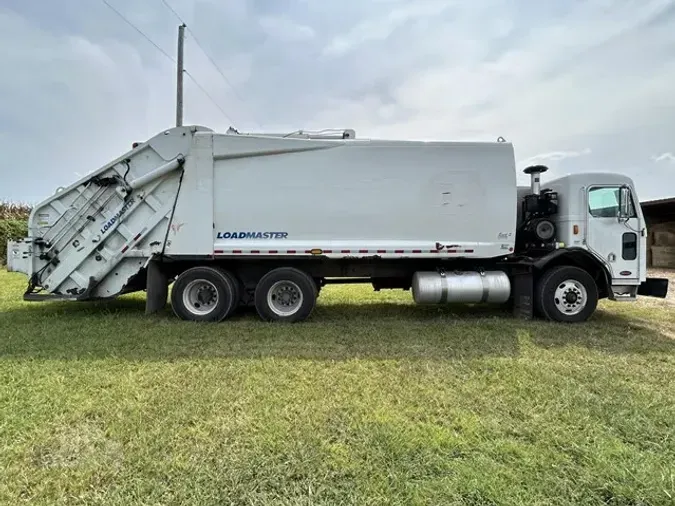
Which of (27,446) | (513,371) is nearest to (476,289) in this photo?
(513,371)

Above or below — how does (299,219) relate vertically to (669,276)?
above

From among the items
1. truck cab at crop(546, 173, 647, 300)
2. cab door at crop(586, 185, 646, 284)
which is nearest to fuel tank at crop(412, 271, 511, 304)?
truck cab at crop(546, 173, 647, 300)

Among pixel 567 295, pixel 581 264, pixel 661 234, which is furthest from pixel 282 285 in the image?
pixel 661 234

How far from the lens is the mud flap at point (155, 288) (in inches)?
265

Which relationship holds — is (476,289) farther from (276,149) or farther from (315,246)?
(276,149)

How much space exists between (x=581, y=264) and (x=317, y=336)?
468 cm

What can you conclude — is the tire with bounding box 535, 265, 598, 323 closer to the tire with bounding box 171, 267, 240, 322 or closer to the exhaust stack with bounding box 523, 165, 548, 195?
the exhaust stack with bounding box 523, 165, 548, 195

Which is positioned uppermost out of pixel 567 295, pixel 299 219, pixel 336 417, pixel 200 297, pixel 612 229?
pixel 299 219

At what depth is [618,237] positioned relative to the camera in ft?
22.0

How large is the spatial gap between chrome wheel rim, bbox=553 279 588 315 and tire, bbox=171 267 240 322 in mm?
5359

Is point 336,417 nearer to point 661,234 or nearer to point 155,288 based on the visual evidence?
point 155,288

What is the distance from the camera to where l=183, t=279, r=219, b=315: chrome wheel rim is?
678cm

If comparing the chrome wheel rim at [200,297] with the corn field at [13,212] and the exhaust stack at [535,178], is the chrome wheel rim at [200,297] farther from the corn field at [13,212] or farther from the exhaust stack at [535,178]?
the corn field at [13,212]

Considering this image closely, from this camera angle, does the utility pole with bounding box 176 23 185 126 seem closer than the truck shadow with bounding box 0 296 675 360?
No
